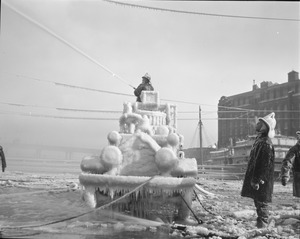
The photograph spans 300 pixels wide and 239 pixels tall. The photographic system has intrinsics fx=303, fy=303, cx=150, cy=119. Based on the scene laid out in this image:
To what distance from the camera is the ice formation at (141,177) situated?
17.8ft

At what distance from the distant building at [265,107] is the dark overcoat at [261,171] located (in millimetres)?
34645

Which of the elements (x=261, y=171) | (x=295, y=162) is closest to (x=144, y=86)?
(x=295, y=162)

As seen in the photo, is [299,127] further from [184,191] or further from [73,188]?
[184,191]

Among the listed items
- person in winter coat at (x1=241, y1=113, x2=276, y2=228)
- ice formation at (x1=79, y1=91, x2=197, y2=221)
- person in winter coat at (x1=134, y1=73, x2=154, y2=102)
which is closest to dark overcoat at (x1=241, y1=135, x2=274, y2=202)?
person in winter coat at (x1=241, y1=113, x2=276, y2=228)

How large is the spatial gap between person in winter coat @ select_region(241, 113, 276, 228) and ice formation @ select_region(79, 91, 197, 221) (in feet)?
3.39

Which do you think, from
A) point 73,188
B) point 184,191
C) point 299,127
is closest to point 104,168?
point 184,191

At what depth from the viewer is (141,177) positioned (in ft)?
17.8

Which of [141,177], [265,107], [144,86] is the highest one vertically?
[265,107]

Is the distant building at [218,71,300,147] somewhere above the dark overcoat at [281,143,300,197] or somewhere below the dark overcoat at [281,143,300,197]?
above

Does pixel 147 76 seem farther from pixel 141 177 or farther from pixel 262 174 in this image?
pixel 262 174

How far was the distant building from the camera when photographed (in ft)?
151

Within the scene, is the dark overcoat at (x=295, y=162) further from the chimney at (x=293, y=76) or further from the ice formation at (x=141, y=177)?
the chimney at (x=293, y=76)

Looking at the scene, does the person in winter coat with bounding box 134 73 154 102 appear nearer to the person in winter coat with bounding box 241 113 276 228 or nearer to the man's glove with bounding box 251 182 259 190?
the person in winter coat with bounding box 241 113 276 228

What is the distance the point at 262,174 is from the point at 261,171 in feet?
0.18
